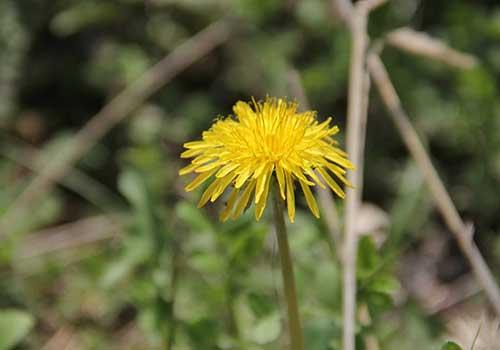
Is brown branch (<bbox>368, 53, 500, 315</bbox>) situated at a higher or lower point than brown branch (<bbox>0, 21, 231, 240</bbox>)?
lower

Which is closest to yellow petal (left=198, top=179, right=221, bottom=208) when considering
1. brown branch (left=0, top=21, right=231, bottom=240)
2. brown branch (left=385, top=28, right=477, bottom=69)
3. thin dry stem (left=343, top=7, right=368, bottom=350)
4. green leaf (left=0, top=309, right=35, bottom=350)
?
thin dry stem (left=343, top=7, right=368, bottom=350)

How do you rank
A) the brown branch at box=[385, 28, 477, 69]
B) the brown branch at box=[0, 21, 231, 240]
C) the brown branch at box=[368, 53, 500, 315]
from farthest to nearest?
the brown branch at box=[0, 21, 231, 240], the brown branch at box=[385, 28, 477, 69], the brown branch at box=[368, 53, 500, 315]

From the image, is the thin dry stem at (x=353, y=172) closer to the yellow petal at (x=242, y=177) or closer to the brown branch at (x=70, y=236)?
the yellow petal at (x=242, y=177)

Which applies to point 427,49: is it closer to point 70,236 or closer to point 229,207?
point 229,207

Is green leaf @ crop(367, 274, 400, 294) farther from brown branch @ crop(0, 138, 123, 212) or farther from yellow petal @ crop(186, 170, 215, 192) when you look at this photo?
brown branch @ crop(0, 138, 123, 212)

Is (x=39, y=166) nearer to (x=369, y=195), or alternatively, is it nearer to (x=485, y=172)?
(x=369, y=195)

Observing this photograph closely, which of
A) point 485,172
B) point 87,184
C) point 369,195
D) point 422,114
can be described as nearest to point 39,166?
point 87,184

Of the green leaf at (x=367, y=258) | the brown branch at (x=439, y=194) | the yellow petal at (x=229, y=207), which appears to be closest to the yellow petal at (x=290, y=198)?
the yellow petal at (x=229, y=207)
